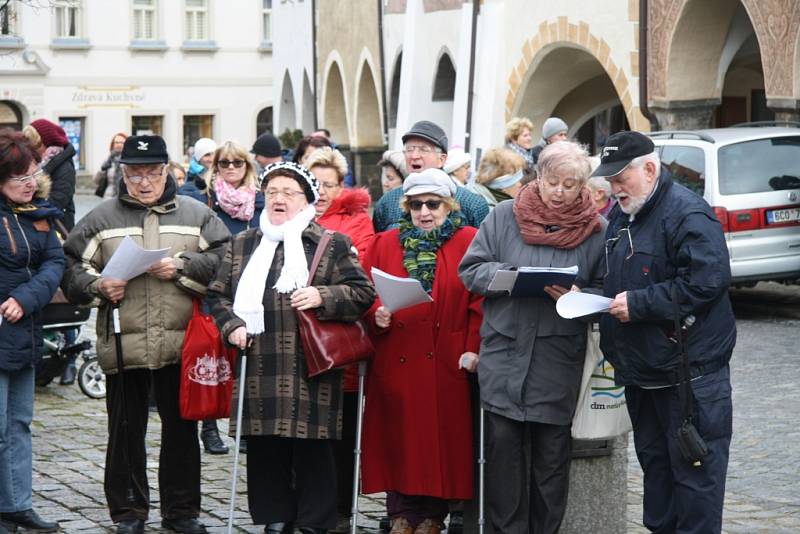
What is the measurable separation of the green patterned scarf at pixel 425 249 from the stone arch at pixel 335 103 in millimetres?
29226

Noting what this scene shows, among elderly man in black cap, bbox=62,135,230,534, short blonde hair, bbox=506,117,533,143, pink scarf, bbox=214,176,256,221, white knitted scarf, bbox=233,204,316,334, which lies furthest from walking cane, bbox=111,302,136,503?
short blonde hair, bbox=506,117,533,143

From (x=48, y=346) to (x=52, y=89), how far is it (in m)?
38.8

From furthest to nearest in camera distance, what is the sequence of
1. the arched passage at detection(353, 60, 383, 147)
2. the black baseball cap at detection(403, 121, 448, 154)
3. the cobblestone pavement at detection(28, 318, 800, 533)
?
the arched passage at detection(353, 60, 383, 147), the black baseball cap at detection(403, 121, 448, 154), the cobblestone pavement at detection(28, 318, 800, 533)

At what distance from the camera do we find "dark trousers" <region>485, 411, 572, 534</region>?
20.3 feet

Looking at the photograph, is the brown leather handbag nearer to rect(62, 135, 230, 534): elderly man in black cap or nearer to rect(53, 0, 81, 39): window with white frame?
rect(62, 135, 230, 534): elderly man in black cap

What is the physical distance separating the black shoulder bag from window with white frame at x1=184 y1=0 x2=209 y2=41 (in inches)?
1849

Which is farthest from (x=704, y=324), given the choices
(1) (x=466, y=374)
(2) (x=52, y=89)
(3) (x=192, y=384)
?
(2) (x=52, y=89)

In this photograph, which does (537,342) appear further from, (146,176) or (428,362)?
(146,176)

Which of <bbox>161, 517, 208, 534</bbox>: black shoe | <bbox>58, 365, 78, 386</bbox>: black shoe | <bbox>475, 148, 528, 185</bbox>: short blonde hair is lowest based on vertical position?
<bbox>161, 517, 208, 534</bbox>: black shoe

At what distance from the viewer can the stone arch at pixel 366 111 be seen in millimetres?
33656

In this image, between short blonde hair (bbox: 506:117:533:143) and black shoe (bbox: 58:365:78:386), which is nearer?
black shoe (bbox: 58:365:78:386)

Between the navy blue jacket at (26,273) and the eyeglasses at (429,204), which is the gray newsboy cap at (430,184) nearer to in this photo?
the eyeglasses at (429,204)

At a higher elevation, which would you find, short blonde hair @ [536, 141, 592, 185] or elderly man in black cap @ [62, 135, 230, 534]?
short blonde hair @ [536, 141, 592, 185]

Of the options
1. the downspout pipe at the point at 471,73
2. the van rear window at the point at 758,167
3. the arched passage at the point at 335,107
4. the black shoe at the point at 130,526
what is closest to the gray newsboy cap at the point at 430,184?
the black shoe at the point at 130,526
